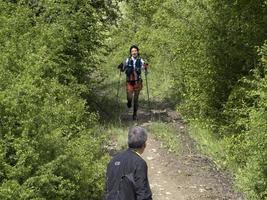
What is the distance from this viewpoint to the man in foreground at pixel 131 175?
20.6 feet

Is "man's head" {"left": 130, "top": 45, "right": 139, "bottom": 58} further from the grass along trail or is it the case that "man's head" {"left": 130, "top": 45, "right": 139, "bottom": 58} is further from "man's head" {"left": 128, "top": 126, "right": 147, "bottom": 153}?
"man's head" {"left": 128, "top": 126, "right": 147, "bottom": 153}

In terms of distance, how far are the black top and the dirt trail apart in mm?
4682

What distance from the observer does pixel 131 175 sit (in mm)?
6277

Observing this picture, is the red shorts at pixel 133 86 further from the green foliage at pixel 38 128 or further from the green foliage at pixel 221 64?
the green foliage at pixel 38 128

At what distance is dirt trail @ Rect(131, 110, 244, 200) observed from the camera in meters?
11.2

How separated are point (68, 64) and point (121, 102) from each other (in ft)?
19.8

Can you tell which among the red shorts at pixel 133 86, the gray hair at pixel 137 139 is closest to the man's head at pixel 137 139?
the gray hair at pixel 137 139

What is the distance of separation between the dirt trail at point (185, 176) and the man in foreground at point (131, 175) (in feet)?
15.4

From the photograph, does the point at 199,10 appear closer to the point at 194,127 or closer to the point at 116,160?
the point at 194,127

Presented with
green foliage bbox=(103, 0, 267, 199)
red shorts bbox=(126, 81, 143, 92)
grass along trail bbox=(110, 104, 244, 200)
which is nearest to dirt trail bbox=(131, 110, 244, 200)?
grass along trail bbox=(110, 104, 244, 200)

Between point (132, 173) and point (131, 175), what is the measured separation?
2 cm

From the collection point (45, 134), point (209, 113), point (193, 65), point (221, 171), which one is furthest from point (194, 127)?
point (45, 134)

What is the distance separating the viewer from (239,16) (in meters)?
14.6

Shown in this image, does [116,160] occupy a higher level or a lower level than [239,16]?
lower
